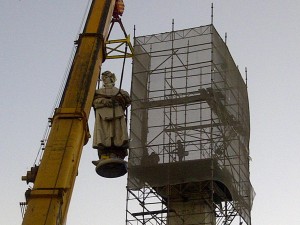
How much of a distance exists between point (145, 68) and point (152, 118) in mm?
2183

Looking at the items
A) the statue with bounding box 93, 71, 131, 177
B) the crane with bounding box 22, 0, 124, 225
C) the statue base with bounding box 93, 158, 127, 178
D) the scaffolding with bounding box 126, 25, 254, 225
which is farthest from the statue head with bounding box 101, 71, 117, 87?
the scaffolding with bounding box 126, 25, 254, 225

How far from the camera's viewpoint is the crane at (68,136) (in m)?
14.0

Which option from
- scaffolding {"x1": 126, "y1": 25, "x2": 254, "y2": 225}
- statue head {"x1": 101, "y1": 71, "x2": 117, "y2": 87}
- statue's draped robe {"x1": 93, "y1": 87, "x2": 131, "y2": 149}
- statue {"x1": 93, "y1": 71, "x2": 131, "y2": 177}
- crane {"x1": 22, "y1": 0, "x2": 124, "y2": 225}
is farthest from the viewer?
scaffolding {"x1": 126, "y1": 25, "x2": 254, "y2": 225}

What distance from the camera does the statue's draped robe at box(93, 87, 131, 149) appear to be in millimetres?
16094

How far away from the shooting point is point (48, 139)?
15.1 m

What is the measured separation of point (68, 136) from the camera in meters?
15.1

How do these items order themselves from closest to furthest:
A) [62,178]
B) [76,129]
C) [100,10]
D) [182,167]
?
[62,178], [76,129], [100,10], [182,167]

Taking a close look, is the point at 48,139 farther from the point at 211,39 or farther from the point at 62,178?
the point at 211,39

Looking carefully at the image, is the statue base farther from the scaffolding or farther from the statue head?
the scaffolding

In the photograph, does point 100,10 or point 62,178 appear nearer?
point 62,178

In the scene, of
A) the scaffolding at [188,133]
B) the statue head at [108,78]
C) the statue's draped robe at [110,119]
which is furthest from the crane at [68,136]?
the scaffolding at [188,133]

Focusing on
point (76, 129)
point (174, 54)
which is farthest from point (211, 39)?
point (76, 129)

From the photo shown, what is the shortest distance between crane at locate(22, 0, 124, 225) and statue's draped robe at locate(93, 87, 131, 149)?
0.35 meters

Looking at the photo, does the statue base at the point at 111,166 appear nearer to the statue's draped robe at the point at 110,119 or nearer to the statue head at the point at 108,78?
the statue's draped robe at the point at 110,119
